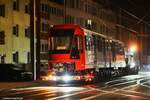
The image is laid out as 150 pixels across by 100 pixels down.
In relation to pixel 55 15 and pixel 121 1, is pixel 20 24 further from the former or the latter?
pixel 121 1

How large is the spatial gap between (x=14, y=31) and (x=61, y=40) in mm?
30604

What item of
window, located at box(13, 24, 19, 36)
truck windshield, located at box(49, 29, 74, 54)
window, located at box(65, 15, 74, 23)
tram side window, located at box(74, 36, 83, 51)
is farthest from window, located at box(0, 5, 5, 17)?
tram side window, located at box(74, 36, 83, 51)

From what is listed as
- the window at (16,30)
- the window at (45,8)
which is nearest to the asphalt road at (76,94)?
the window at (16,30)

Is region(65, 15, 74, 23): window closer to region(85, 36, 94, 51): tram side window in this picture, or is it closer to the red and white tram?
region(85, 36, 94, 51): tram side window

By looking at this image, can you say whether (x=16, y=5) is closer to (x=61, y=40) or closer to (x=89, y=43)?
(x=89, y=43)

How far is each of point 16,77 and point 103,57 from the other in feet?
26.1

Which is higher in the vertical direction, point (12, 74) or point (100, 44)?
point (100, 44)

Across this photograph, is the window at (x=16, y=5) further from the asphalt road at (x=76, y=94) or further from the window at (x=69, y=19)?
the asphalt road at (x=76, y=94)

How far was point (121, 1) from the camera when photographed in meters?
94.1

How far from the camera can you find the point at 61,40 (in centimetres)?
3725

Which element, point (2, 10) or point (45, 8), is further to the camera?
point (45, 8)

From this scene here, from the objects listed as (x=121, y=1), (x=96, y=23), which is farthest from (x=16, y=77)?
(x=96, y=23)

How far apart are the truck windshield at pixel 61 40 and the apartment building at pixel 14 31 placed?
A: 23.6 m

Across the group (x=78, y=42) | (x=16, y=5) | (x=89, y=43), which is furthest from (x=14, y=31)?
(x=78, y=42)
